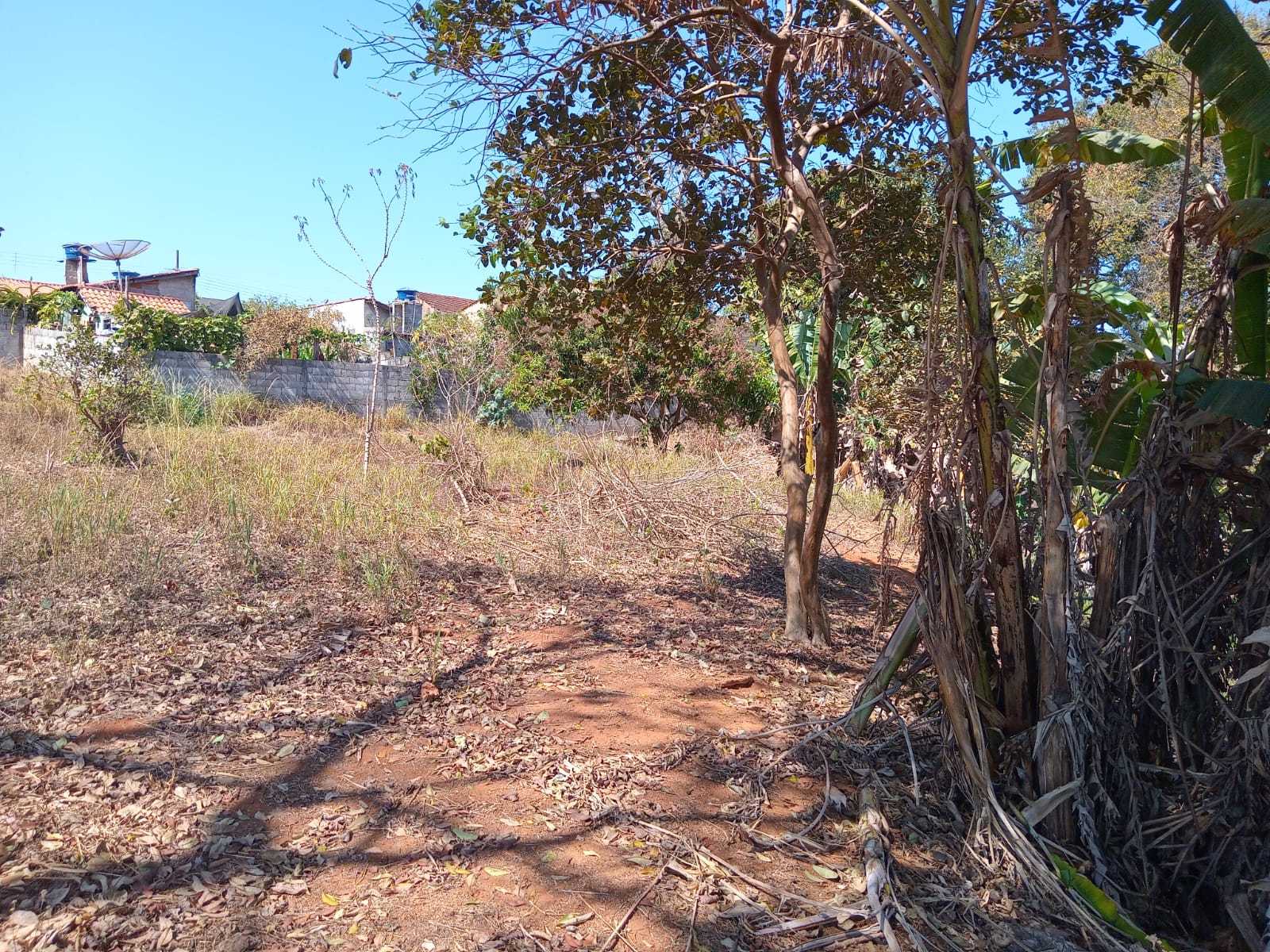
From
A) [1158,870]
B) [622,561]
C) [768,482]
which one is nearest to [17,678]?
[622,561]

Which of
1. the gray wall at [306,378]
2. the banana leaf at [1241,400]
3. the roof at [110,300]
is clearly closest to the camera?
the banana leaf at [1241,400]

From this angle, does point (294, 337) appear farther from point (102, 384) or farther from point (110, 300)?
point (102, 384)

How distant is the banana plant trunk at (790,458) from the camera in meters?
5.56

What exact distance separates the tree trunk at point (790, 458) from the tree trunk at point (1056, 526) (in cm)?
201

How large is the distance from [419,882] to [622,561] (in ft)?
15.0

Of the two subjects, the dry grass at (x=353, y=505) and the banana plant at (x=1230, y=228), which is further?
the dry grass at (x=353, y=505)

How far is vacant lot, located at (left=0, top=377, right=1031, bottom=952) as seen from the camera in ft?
9.77

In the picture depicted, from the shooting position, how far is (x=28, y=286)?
30.6m

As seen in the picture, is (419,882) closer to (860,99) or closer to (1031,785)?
(1031,785)

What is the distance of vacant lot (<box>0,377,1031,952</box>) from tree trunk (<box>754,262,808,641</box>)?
28 centimetres

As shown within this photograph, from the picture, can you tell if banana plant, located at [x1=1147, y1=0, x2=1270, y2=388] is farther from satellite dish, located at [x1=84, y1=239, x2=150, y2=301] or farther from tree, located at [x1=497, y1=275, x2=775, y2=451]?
satellite dish, located at [x1=84, y1=239, x2=150, y2=301]

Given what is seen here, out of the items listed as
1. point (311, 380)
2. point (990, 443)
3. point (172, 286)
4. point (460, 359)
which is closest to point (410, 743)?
point (990, 443)

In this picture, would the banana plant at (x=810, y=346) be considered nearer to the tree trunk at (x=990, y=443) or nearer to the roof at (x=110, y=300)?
the tree trunk at (x=990, y=443)

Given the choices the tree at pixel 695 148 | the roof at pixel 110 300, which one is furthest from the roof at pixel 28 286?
the tree at pixel 695 148
